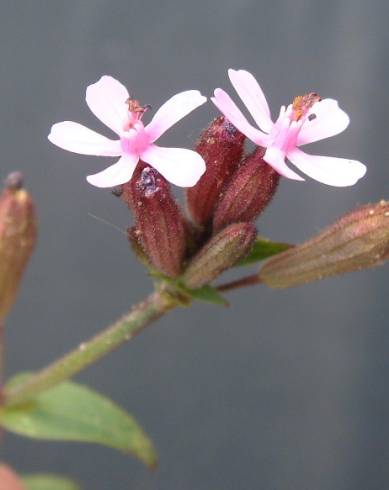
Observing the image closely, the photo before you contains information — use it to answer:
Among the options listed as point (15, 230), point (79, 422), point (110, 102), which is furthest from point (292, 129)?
point (79, 422)

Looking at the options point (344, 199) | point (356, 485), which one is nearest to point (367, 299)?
point (344, 199)

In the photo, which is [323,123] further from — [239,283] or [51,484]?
[51,484]

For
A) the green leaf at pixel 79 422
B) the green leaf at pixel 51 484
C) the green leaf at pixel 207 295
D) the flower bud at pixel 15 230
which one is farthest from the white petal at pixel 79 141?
the green leaf at pixel 51 484

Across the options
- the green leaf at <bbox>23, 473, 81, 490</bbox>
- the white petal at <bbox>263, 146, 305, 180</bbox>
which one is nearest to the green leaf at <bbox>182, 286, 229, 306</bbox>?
the white petal at <bbox>263, 146, 305, 180</bbox>

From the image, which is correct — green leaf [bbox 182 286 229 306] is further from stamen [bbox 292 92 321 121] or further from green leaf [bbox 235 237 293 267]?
stamen [bbox 292 92 321 121]

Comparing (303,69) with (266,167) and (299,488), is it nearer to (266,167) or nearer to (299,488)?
(299,488)
